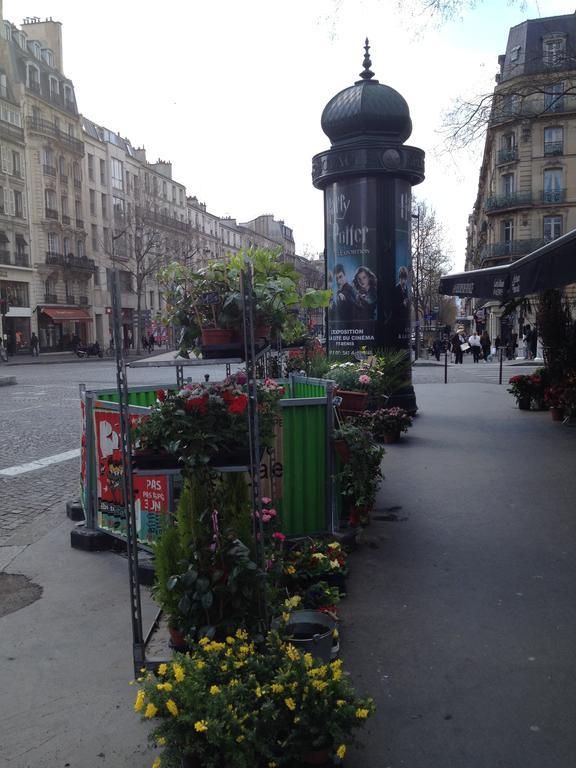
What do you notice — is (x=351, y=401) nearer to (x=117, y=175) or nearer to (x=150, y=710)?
(x=150, y=710)

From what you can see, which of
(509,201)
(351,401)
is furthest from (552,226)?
(351,401)

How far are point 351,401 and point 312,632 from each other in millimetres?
3635

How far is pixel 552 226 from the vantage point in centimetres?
5409

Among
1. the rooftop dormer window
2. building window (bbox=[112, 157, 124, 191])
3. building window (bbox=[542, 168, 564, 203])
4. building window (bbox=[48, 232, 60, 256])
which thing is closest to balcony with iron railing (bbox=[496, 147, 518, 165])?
building window (bbox=[542, 168, 564, 203])

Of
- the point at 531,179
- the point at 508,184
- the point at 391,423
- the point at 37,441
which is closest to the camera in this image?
the point at 391,423

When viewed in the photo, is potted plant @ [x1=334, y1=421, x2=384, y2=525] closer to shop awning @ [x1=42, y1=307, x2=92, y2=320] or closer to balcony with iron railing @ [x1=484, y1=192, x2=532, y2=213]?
shop awning @ [x1=42, y1=307, x2=92, y2=320]

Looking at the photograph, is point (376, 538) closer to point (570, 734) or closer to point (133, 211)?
point (570, 734)

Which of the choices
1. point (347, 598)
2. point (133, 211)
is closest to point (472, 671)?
point (347, 598)

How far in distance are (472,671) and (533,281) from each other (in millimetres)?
7532

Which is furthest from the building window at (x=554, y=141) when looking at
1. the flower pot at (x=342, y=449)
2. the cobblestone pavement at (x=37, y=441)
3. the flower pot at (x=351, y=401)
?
the flower pot at (x=342, y=449)

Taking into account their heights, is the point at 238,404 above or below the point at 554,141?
below

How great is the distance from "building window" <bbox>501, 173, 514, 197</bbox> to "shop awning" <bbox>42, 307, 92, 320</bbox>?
37.4 meters

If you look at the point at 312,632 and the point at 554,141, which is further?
the point at 554,141

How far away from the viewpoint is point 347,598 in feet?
14.6
